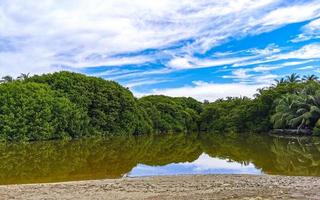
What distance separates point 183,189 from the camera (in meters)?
13.3

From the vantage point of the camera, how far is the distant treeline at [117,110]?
50.0 metres

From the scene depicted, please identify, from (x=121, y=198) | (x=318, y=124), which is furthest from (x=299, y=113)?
(x=121, y=198)

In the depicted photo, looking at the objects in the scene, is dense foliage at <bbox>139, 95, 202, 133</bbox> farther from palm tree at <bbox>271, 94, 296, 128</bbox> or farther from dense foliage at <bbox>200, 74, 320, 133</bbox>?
palm tree at <bbox>271, 94, 296, 128</bbox>

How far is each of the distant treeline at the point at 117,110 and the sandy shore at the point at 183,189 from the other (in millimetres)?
33594

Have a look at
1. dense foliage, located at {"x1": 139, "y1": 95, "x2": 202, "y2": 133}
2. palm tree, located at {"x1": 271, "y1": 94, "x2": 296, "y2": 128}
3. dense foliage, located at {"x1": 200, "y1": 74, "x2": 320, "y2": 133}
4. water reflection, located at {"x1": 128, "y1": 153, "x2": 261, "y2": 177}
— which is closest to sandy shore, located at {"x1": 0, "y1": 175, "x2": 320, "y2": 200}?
water reflection, located at {"x1": 128, "y1": 153, "x2": 261, "y2": 177}

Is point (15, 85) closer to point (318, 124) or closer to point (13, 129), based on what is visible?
point (13, 129)

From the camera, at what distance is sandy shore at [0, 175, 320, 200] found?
1193 centimetres

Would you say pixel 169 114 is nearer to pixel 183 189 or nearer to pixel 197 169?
pixel 197 169

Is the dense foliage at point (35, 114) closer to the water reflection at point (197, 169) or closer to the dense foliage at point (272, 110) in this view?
the dense foliage at point (272, 110)

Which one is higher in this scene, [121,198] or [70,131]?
[70,131]

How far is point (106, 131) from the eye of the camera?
215 feet

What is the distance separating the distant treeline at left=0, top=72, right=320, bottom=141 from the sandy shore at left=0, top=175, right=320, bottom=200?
33.6 meters

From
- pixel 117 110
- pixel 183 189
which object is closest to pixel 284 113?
pixel 117 110

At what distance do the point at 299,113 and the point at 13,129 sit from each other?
32905 mm
